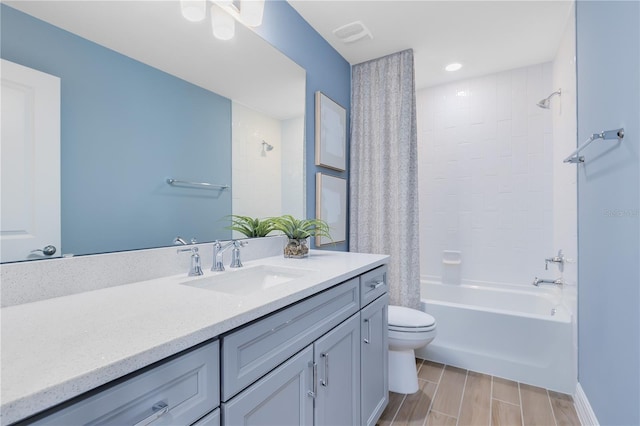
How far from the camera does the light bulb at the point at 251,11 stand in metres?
1.42

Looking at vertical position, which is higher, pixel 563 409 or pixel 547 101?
pixel 547 101

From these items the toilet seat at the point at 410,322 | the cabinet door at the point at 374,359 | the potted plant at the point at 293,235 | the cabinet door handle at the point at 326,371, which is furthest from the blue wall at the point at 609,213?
the potted plant at the point at 293,235

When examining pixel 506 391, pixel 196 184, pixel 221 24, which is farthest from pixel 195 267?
pixel 506 391

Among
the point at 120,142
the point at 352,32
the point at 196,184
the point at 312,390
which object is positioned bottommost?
the point at 312,390

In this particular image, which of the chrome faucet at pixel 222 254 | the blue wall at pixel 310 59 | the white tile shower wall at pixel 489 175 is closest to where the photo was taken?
the chrome faucet at pixel 222 254

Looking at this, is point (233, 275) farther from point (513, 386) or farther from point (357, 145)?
point (513, 386)

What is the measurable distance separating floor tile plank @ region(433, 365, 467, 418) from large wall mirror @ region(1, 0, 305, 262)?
4.99ft

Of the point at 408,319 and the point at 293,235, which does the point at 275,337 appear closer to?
the point at 293,235

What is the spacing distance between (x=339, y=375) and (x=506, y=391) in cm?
139

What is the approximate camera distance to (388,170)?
92.1 inches

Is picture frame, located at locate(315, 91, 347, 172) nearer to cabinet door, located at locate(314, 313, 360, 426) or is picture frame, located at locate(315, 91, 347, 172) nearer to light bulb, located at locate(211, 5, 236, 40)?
light bulb, located at locate(211, 5, 236, 40)

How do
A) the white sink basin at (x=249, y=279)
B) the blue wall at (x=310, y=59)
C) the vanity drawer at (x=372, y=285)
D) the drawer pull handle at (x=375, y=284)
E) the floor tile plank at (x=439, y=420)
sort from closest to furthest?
1. the white sink basin at (x=249, y=279)
2. the vanity drawer at (x=372, y=285)
3. the drawer pull handle at (x=375, y=284)
4. the floor tile plank at (x=439, y=420)
5. the blue wall at (x=310, y=59)

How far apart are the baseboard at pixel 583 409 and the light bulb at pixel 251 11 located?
8.08 feet

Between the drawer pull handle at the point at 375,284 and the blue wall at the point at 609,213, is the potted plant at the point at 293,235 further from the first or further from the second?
the blue wall at the point at 609,213
